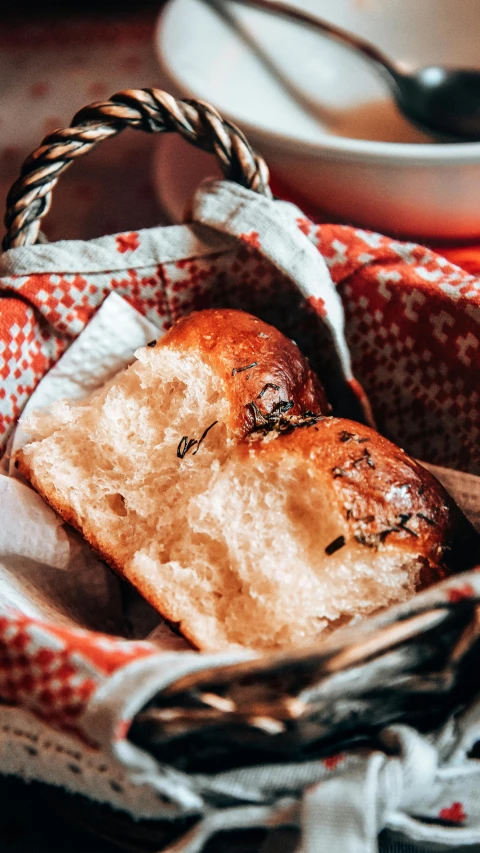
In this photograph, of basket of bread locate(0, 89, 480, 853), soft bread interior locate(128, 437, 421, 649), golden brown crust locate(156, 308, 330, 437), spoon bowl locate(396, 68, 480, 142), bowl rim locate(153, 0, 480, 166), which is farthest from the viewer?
spoon bowl locate(396, 68, 480, 142)

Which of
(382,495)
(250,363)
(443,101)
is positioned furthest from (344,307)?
(443,101)

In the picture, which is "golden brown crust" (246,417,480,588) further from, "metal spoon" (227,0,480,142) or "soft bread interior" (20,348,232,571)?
"metal spoon" (227,0,480,142)

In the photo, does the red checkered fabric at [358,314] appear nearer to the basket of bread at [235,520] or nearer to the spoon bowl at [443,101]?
the basket of bread at [235,520]

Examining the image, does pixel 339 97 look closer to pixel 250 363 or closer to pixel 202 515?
pixel 250 363

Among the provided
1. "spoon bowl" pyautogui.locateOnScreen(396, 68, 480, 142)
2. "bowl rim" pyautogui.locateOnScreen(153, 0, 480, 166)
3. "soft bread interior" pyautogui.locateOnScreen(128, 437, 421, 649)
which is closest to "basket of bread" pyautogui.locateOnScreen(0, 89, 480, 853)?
"soft bread interior" pyautogui.locateOnScreen(128, 437, 421, 649)

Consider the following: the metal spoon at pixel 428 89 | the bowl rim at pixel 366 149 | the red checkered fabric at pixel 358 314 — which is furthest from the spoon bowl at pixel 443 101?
the red checkered fabric at pixel 358 314

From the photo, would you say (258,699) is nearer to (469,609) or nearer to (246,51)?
(469,609)
